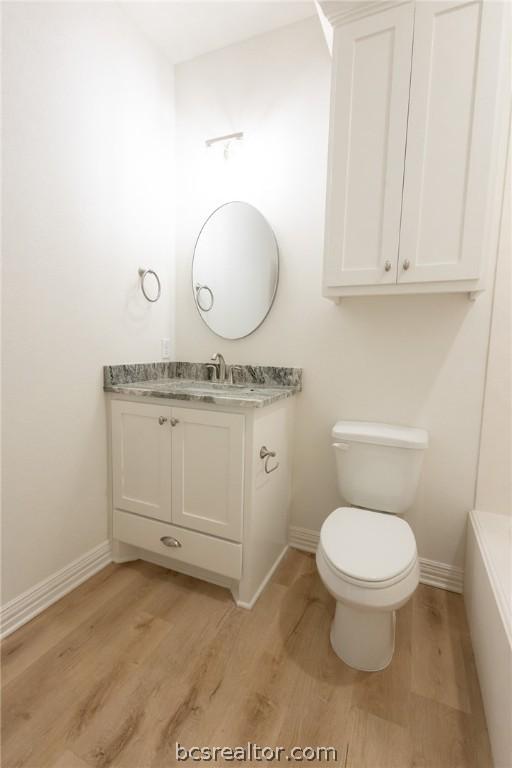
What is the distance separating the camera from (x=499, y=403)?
1.47m

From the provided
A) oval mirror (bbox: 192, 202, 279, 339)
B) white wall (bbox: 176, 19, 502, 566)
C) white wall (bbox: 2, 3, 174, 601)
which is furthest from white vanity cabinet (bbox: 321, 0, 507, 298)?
white wall (bbox: 2, 3, 174, 601)

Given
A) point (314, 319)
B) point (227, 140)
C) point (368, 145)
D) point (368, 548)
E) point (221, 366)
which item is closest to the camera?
point (368, 548)

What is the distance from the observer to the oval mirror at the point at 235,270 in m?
1.86

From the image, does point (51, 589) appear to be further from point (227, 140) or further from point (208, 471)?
point (227, 140)

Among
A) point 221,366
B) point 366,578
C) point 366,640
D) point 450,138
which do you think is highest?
point 450,138

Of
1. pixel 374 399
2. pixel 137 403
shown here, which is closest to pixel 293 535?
pixel 374 399

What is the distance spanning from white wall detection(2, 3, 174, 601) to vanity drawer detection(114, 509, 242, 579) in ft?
0.44

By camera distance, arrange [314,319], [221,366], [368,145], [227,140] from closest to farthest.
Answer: [368,145] < [314,319] < [227,140] < [221,366]

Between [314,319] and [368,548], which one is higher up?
[314,319]

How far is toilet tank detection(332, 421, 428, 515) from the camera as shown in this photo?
1.45 m

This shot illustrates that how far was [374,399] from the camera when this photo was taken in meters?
1.68

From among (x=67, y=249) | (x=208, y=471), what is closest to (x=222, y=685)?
(x=208, y=471)

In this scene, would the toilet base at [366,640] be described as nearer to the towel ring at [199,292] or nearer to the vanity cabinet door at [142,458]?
the vanity cabinet door at [142,458]

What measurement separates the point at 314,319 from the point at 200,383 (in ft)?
2.37
